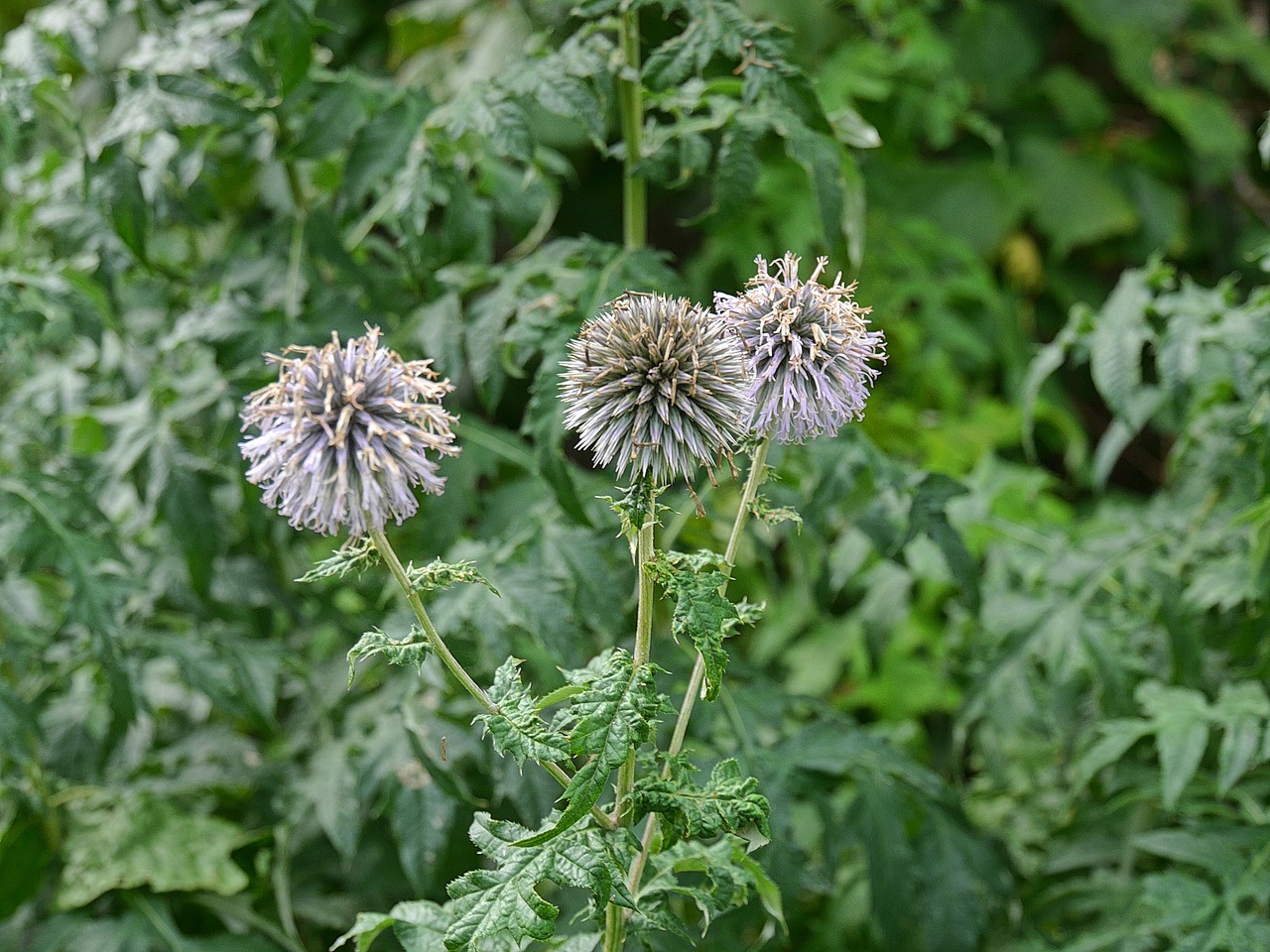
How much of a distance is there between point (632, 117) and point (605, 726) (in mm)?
914

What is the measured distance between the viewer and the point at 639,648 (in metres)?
1.05

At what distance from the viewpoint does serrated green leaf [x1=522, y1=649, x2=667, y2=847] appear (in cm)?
97

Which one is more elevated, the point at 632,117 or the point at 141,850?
the point at 632,117

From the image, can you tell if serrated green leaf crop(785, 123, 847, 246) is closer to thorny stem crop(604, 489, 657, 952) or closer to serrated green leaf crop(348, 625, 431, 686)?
thorny stem crop(604, 489, 657, 952)

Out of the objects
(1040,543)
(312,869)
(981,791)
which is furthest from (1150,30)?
(312,869)

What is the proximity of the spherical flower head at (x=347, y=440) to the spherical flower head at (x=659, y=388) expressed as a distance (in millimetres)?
125

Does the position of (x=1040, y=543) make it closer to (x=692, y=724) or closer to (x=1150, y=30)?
(x=692, y=724)

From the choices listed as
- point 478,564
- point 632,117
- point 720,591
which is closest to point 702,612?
point 720,591

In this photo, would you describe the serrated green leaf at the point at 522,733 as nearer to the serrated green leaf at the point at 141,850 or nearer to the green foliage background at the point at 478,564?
the green foliage background at the point at 478,564

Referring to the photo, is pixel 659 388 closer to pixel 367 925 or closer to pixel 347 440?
pixel 347 440

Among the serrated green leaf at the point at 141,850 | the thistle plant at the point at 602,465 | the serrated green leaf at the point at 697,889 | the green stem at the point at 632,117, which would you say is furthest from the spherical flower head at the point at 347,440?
the serrated green leaf at the point at 141,850

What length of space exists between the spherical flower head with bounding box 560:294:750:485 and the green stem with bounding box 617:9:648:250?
564 mm

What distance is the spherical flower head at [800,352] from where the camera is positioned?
1.02 metres

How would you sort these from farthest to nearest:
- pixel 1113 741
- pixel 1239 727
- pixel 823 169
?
pixel 1113 741, pixel 1239 727, pixel 823 169
